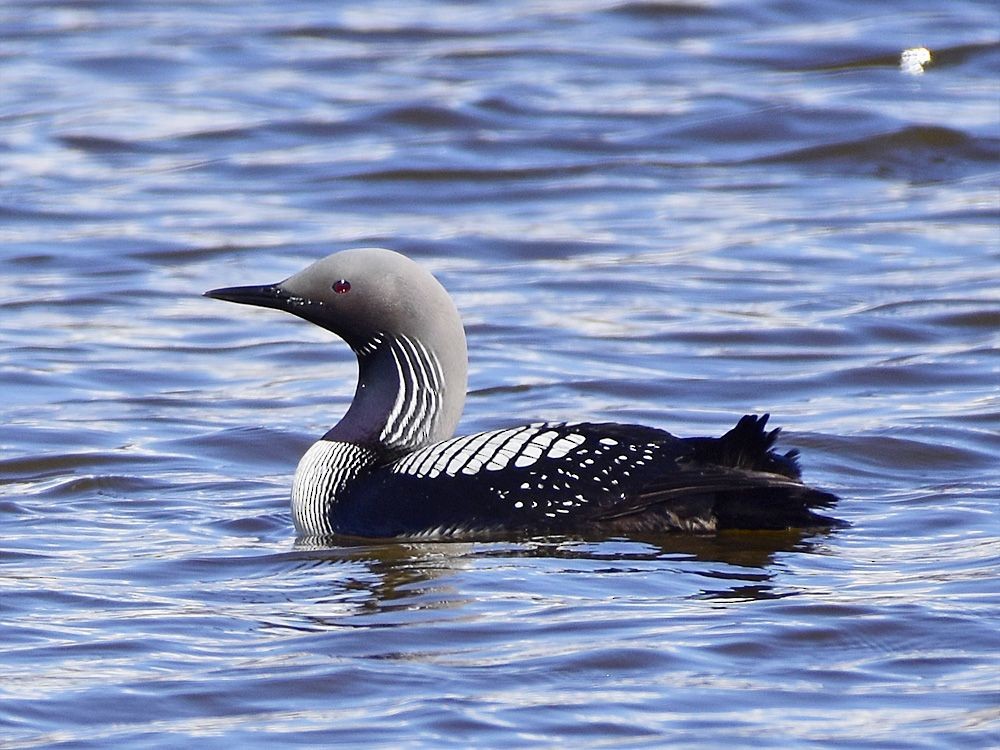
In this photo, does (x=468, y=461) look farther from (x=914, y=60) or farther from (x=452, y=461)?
(x=914, y=60)

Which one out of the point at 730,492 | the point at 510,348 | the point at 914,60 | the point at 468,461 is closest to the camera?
the point at 730,492

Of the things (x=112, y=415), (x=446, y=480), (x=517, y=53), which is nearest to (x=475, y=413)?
(x=112, y=415)

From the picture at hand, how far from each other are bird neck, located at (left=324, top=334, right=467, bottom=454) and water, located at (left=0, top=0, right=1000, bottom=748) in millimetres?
406

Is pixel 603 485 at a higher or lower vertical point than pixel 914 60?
lower

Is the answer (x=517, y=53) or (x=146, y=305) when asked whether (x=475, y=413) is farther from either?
(x=517, y=53)

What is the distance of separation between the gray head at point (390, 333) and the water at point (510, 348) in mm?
451

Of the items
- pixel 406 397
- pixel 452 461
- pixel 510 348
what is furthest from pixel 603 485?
pixel 510 348

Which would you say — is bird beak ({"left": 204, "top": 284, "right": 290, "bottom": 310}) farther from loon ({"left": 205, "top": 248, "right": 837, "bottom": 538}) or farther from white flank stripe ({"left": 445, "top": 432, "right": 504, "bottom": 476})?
white flank stripe ({"left": 445, "top": 432, "right": 504, "bottom": 476})

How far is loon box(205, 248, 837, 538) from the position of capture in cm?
604

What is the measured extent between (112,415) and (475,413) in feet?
4.66

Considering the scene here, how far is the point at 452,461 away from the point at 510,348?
3259 mm

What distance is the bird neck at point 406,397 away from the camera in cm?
663

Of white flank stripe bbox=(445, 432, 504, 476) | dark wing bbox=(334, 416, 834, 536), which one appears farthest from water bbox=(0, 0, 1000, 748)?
white flank stripe bbox=(445, 432, 504, 476)

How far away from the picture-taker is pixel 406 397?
6.66 metres
